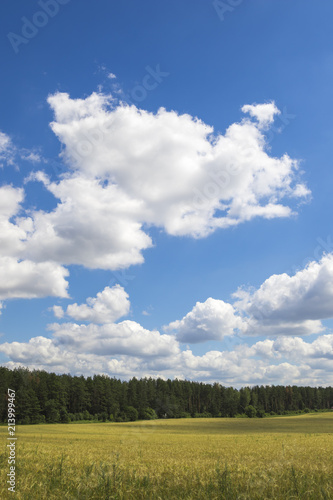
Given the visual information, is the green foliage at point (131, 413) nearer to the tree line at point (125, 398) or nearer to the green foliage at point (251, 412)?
the tree line at point (125, 398)

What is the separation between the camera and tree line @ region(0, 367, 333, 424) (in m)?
108

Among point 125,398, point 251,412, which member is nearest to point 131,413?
point 125,398

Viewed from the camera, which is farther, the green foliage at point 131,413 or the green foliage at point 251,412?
the green foliage at point 251,412

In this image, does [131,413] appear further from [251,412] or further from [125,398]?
[251,412]

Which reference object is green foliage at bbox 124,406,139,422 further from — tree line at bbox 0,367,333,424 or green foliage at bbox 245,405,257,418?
green foliage at bbox 245,405,257,418

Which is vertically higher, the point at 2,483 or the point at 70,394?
the point at 2,483

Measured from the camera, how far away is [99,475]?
10.2 m

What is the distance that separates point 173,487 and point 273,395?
199960 mm

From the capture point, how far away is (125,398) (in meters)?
141

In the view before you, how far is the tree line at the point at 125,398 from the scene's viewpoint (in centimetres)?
10819

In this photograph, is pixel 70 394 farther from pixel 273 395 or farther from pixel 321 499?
pixel 321 499

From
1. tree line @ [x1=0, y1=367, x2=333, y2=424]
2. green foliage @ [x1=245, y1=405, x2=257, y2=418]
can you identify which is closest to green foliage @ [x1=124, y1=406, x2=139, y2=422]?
tree line @ [x1=0, y1=367, x2=333, y2=424]

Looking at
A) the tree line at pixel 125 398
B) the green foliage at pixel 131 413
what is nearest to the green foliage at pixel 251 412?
the tree line at pixel 125 398

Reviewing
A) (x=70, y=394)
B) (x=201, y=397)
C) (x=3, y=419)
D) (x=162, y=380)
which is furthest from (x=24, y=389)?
(x=201, y=397)
